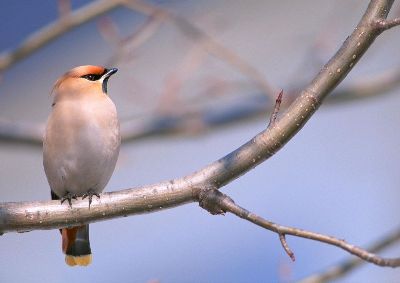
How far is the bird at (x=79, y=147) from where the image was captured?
10.9 ft

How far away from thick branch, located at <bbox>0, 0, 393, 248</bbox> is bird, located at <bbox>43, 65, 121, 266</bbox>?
53cm

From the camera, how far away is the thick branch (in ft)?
8.44

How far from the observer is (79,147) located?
3.33 metres

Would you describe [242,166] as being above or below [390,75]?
below

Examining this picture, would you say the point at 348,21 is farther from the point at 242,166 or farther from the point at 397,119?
the point at 242,166

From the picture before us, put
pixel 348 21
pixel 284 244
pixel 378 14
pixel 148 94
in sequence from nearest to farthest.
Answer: pixel 284 244, pixel 378 14, pixel 148 94, pixel 348 21

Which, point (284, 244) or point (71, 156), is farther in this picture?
point (71, 156)

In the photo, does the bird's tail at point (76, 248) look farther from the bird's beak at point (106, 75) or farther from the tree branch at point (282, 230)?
the tree branch at point (282, 230)

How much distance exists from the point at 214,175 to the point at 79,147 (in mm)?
835

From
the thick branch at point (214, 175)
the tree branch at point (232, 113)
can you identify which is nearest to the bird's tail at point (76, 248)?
the thick branch at point (214, 175)

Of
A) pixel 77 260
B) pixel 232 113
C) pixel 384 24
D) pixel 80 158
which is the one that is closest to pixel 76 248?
pixel 77 260

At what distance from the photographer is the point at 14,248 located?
6734 millimetres

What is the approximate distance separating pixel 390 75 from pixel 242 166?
246 centimetres

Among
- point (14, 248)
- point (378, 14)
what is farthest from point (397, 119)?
point (378, 14)
